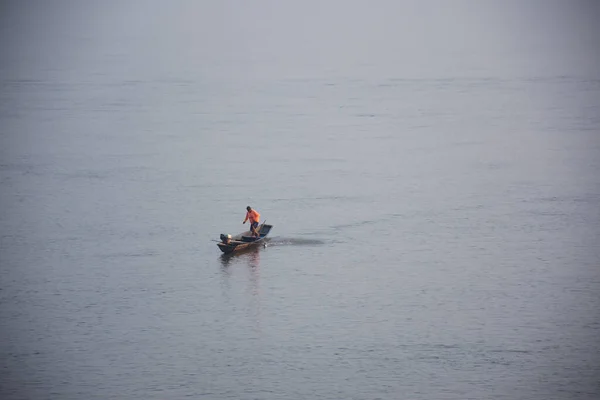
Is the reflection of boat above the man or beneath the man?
beneath

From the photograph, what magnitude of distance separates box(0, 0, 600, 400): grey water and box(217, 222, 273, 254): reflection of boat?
39 cm

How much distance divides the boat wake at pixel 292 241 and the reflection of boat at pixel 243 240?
1.39ft

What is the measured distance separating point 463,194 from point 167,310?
13867 mm

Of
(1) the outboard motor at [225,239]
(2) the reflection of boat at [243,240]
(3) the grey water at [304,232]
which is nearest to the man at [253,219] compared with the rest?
(2) the reflection of boat at [243,240]

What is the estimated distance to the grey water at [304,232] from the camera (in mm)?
20859

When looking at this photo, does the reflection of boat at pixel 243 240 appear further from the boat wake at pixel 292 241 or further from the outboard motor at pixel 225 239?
the boat wake at pixel 292 241

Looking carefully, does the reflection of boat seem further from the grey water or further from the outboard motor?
the grey water

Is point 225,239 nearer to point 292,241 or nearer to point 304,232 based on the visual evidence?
point 292,241

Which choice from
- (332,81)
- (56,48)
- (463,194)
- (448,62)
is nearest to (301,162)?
(463,194)

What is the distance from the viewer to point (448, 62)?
69875 mm

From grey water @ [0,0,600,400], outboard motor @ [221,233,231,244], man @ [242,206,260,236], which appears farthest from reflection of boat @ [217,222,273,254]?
grey water @ [0,0,600,400]

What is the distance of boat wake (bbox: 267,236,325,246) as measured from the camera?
28.4 metres

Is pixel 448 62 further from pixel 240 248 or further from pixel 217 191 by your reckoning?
pixel 240 248

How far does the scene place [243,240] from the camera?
1089 inches
